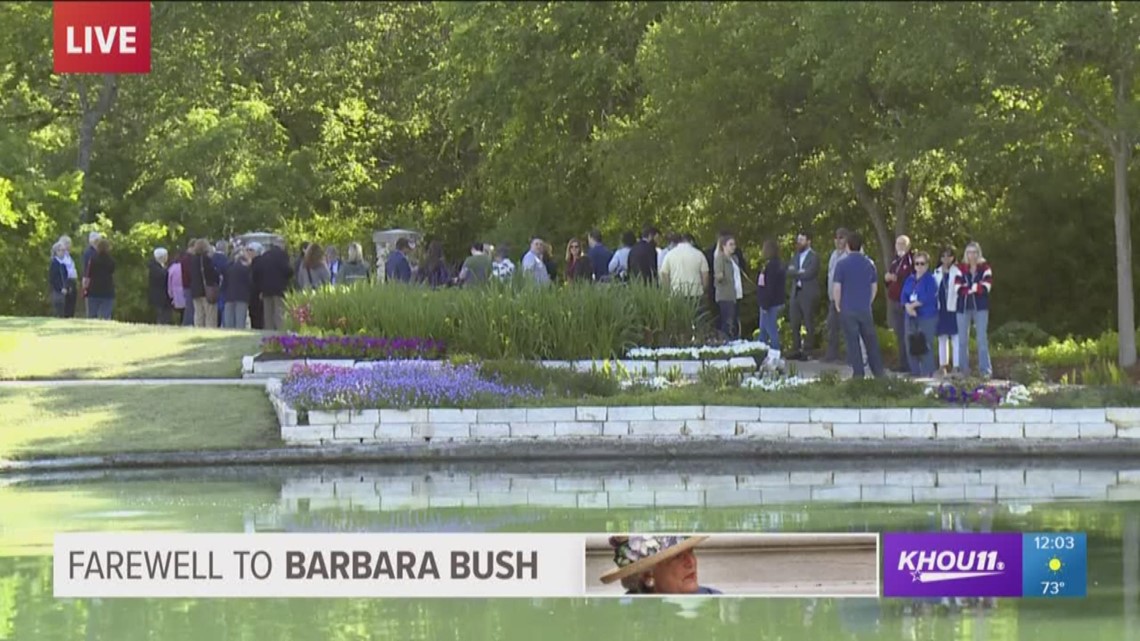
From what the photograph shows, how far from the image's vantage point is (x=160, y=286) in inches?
1298

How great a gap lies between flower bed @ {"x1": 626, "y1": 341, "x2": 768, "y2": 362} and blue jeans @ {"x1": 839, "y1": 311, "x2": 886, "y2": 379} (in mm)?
1224

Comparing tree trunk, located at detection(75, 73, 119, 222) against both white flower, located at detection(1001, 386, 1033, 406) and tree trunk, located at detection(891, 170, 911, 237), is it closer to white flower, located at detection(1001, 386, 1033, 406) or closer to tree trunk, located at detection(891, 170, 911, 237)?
tree trunk, located at detection(891, 170, 911, 237)

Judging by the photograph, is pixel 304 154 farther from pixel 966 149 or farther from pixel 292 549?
pixel 292 549

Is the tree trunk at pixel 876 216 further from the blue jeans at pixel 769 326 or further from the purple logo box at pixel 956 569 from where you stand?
the purple logo box at pixel 956 569

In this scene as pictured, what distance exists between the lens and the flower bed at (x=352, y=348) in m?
25.2

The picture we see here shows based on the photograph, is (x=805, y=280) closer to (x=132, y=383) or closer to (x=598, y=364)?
(x=598, y=364)

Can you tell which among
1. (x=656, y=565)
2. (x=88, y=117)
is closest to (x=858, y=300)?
(x=656, y=565)

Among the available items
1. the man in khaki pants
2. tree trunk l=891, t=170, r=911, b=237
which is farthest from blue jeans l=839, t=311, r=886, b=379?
tree trunk l=891, t=170, r=911, b=237

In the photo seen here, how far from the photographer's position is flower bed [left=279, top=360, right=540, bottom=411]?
21031mm

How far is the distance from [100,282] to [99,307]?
663 millimetres

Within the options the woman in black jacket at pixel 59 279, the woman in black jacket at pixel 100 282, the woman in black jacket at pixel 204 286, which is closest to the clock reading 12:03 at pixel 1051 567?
the woman in black jacket at pixel 204 286

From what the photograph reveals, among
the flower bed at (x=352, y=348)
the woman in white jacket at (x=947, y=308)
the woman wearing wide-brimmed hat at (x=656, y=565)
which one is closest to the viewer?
the woman wearing wide-brimmed hat at (x=656, y=565)

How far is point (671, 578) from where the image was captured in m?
12.4

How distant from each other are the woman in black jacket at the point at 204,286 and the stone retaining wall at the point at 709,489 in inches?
491
